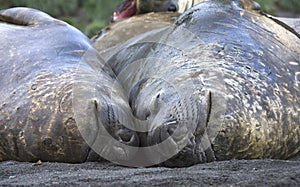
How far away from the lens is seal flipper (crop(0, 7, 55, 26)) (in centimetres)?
468

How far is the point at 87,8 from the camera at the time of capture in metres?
13.6

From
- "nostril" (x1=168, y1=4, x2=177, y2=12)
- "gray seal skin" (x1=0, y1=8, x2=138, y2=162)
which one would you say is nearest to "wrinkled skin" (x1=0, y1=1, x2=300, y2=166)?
"gray seal skin" (x1=0, y1=8, x2=138, y2=162)

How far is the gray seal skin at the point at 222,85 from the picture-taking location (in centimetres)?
342

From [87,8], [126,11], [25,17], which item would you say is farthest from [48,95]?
[87,8]

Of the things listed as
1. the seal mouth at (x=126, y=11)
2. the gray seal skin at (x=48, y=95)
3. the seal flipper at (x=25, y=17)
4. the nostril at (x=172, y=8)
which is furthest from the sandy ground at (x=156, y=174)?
the seal mouth at (x=126, y=11)

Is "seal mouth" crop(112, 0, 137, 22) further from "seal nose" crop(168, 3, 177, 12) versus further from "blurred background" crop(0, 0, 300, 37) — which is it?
"blurred background" crop(0, 0, 300, 37)

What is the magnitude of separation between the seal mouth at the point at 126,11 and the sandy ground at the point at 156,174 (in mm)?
3049

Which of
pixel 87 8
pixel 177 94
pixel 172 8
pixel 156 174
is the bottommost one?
pixel 87 8

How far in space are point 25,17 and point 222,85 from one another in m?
1.68

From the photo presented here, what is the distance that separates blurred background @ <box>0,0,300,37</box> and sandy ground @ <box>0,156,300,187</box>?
28.5 ft

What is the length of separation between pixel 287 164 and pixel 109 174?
742 mm

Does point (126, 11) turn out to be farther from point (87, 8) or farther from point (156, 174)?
point (87, 8)

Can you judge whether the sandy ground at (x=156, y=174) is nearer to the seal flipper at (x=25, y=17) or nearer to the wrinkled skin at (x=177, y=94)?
the wrinkled skin at (x=177, y=94)

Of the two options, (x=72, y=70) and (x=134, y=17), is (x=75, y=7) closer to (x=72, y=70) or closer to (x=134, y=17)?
(x=134, y=17)
